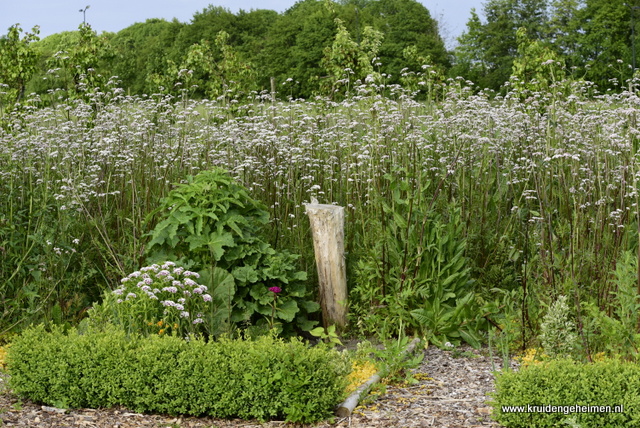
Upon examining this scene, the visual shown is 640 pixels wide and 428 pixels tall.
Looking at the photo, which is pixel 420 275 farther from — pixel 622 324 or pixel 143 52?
pixel 143 52

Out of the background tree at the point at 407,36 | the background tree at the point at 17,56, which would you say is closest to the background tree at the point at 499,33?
the background tree at the point at 407,36

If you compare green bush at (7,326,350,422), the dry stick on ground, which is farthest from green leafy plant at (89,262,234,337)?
the dry stick on ground

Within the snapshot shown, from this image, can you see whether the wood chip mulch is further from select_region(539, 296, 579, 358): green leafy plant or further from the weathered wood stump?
the weathered wood stump

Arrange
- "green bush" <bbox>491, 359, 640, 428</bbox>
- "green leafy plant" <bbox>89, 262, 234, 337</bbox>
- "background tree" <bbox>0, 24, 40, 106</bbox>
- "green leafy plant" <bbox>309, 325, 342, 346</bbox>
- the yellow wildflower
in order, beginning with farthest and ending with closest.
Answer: "background tree" <bbox>0, 24, 40, 106</bbox> < "green leafy plant" <bbox>309, 325, 342, 346</bbox> < "green leafy plant" <bbox>89, 262, 234, 337</bbox> < the yellow wildflower < "green bush" <bbox>491, 359, 640, 428</bbox>

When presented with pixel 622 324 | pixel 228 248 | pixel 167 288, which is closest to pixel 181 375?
pixel 167 288

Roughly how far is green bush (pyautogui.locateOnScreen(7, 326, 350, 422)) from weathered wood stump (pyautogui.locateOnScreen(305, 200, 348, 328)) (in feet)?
4.98

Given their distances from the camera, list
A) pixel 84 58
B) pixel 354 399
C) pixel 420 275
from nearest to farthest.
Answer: pixel 354 399
pixel 420 275
pixel 84 58

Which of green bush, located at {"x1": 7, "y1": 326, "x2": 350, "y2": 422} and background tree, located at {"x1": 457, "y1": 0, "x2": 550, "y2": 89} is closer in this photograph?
green bush, located at {"x1": 7, "y1": 326, "x2": 350, "y2": 422}

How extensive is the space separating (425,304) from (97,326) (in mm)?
2731

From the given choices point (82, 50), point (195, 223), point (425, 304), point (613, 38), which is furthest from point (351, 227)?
point (613, 38)

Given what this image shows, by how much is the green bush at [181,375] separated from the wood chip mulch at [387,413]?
78 millimetres

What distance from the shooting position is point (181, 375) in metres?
4.68

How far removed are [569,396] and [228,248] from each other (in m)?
2.90

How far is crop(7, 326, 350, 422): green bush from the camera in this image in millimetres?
4516
